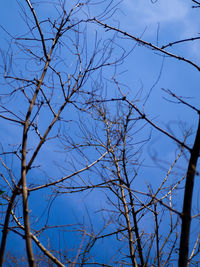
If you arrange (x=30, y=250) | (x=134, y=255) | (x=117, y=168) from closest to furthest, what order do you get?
(x=30, y=250)
(x=134, y=255)
(x=117, y=168)

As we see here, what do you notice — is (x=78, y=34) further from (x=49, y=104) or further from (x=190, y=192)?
(x=190, y=192)

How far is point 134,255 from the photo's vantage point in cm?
362

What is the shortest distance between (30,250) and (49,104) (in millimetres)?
1515

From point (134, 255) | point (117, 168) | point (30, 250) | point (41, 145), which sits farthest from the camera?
point (117, 168)

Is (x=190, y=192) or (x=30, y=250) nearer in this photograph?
(x=190, y=192)

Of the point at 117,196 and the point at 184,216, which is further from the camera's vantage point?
the point at 117,196

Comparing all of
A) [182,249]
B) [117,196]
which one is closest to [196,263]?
[117,196]

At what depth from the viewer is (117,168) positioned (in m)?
4.37

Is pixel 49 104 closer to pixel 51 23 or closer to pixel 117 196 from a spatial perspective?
pixel 51 23

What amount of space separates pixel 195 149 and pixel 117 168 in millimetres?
2833

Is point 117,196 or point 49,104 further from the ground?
point 49,104

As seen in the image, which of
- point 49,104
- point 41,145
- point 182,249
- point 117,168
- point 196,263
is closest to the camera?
point 182,249

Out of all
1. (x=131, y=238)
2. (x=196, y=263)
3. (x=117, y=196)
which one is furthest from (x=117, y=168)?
(x=196, y=263)

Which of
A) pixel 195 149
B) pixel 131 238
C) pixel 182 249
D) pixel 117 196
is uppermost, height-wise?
pixel 117 196
